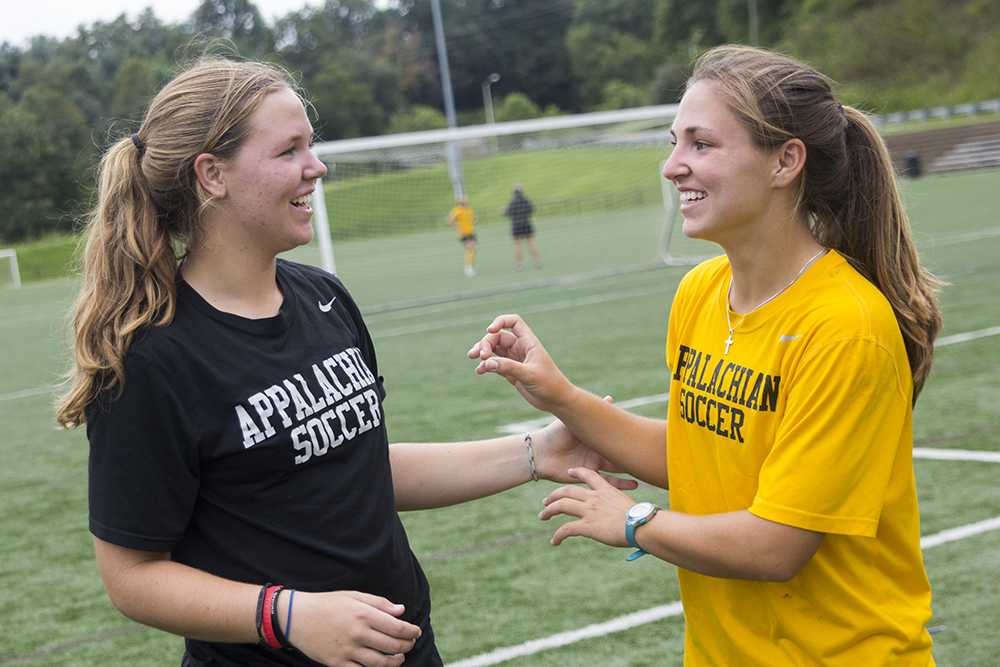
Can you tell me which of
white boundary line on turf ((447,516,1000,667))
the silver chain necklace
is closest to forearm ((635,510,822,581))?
the silver chain necklace

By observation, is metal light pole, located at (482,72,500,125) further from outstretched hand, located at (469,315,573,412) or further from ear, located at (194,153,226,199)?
ear, located at (194,153,226,199)

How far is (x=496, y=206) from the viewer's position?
33.3 meters

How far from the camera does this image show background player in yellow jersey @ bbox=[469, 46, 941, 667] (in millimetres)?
2230

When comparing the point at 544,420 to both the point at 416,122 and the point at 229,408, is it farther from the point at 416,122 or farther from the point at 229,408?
the point at 416,122

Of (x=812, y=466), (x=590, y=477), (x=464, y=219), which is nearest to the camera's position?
(x=812, y=466)

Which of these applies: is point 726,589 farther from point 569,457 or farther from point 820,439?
point 569,457

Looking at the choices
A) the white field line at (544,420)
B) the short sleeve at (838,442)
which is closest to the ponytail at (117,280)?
the short sleeve at (838,442)

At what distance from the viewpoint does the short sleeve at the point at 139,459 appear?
215 cm

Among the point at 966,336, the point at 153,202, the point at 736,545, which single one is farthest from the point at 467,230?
the point at 736,545

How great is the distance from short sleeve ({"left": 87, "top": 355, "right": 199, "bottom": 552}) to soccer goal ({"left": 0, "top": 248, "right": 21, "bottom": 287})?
33755 mm

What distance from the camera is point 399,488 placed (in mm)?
2846

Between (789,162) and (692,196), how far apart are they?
0.68 ft

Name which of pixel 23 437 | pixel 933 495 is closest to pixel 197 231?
pixel 933 495

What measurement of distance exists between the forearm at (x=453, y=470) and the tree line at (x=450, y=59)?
96 cm
